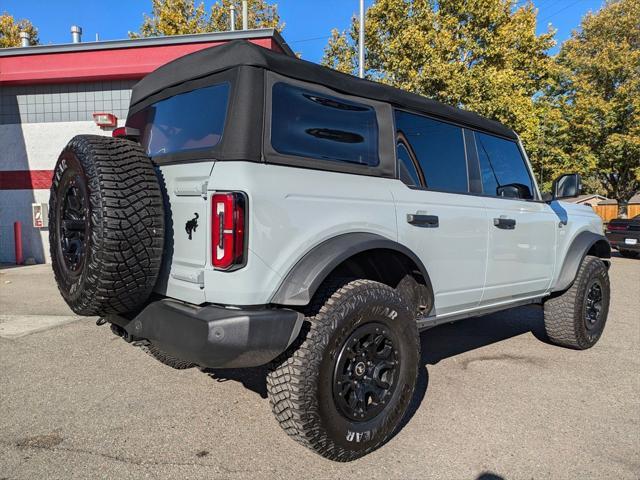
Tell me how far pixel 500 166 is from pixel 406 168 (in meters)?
1.35

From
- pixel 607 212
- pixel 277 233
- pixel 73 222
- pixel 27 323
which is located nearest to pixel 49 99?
pixel 27 323

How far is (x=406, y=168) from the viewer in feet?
9.90

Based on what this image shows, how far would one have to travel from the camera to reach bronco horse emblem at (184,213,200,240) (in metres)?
2.26

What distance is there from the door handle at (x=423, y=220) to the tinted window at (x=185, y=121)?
4.14ft

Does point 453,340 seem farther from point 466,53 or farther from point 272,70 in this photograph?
point 466,53

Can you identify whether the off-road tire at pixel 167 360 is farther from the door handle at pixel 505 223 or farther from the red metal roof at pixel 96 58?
the red metal roof at pixel 96 58

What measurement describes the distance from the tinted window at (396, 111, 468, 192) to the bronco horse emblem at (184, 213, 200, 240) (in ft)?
4.86

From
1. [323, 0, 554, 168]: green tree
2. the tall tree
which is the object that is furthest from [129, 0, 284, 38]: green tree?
[323, 0, 554, 168]: green tree

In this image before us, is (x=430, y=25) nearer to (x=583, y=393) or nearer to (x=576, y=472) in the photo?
(x=583, y=393)

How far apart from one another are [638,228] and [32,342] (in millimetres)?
14363

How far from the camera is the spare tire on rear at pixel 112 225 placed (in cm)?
218

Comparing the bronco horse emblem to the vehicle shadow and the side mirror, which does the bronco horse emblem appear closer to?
the vehicle shadow

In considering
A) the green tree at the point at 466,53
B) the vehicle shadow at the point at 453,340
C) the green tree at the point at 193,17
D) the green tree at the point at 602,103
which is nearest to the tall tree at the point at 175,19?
the green tree at the point at 193,17

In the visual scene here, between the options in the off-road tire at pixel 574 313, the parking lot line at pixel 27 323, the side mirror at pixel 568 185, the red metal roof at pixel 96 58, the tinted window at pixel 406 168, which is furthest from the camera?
the red metal roof at pixel 96 58
